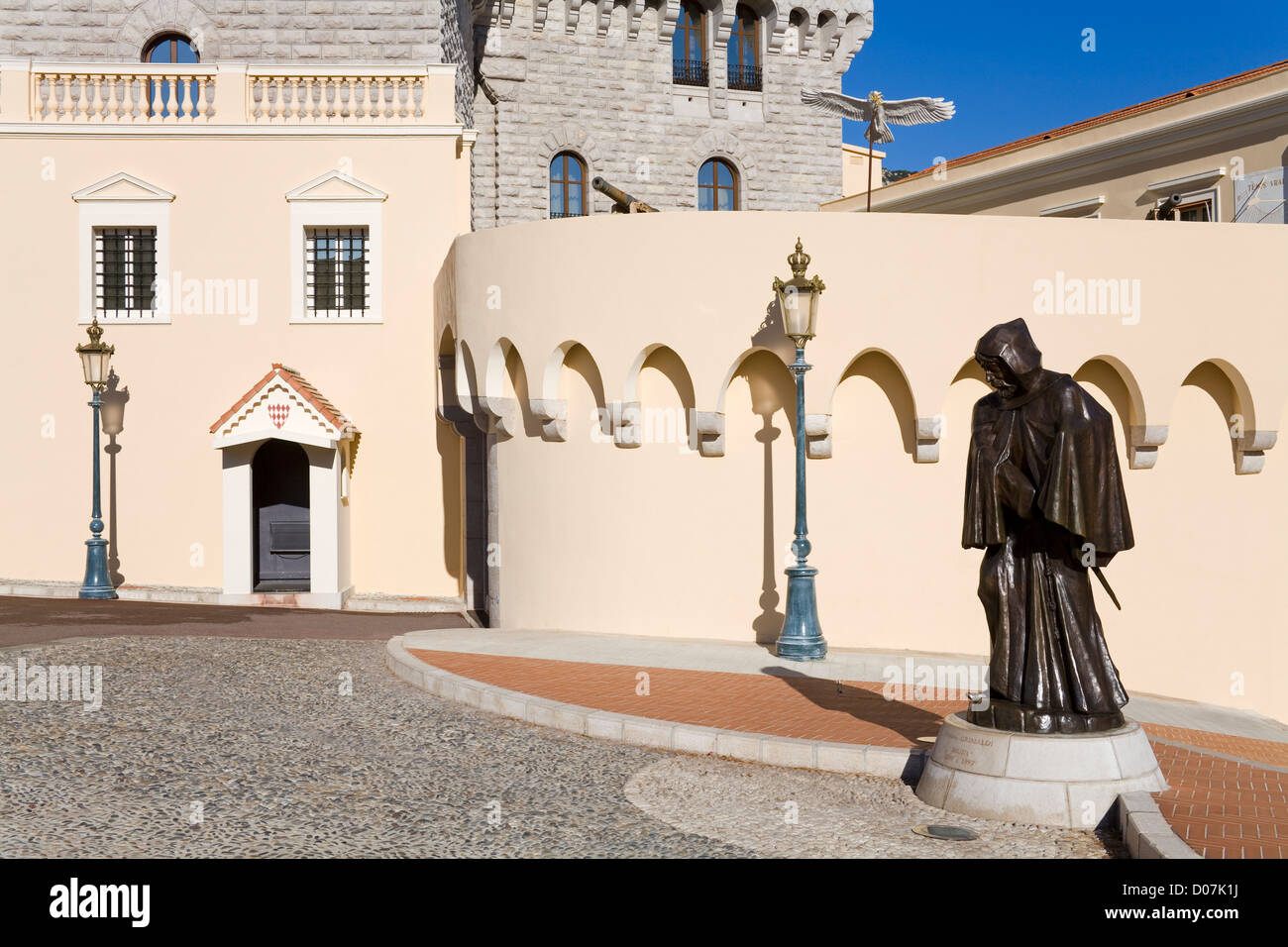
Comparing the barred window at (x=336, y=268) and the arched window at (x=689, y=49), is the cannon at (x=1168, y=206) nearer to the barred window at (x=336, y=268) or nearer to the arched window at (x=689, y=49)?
the arched window at (x=689, y=49)

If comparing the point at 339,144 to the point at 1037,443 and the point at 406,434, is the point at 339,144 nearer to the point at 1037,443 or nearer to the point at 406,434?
the point at 406,434

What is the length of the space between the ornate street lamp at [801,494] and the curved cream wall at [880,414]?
37.3 inches

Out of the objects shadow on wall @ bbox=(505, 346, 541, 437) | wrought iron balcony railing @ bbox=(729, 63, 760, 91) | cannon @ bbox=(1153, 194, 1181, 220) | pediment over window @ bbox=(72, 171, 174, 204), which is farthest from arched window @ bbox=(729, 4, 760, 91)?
shadow on wall @ bbox=(505, 346, 541, 437)

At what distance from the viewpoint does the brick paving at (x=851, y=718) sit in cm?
638

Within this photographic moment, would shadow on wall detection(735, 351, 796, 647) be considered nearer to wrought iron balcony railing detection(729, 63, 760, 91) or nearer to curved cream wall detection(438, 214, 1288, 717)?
curved cream wall detection(438, 214, 1288, 717)

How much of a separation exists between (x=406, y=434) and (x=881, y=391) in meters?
7.99

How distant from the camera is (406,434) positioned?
18.5 meters

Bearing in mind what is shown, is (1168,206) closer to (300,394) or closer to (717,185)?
(717,185)

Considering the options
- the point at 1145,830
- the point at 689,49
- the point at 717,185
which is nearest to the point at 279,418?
the point at 717,185

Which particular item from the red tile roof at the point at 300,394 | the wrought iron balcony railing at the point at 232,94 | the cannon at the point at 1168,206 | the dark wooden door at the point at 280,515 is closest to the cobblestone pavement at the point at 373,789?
the red tile roof at the point at 300,394

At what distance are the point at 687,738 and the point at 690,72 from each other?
21020 mm

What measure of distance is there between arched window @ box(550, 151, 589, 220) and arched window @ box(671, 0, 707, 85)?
10.4ft

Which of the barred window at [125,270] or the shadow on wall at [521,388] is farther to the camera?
the barred window at [125,270]
